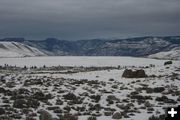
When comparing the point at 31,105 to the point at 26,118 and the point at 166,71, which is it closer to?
the point at 26,118

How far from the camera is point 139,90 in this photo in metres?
26.8

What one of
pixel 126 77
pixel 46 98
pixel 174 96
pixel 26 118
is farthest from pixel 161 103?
pixel 126 77

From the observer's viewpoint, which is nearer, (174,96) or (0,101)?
(0,101)

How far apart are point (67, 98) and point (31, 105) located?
425 cm

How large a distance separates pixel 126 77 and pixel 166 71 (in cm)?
574

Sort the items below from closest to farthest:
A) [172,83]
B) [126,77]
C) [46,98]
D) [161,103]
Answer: [161,103] → [46,98] → [172,83] → [126,77]

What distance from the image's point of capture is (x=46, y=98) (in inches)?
867

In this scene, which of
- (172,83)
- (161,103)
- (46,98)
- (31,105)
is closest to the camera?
(31,105)

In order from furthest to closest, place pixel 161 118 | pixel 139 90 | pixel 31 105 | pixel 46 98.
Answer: pixel 139 90 < pixel 46 98 < pixel 31 105 < pixel 161 118

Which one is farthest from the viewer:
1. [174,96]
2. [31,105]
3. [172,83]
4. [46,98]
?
[172,83]

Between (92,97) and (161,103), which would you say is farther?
(92,97)

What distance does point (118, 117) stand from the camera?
15641mm

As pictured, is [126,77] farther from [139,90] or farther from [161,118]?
[161,118]

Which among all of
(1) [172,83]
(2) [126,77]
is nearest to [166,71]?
(2) [126,77]
